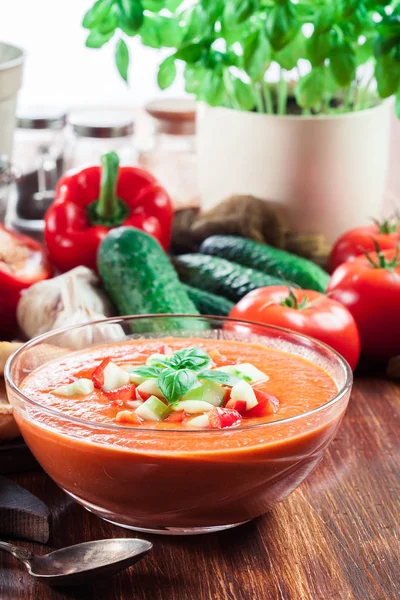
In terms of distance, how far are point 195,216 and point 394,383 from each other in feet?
3.71

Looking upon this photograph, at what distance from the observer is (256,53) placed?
238 centimetres

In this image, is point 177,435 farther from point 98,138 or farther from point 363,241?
point 98,138

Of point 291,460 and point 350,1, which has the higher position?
point 350,1

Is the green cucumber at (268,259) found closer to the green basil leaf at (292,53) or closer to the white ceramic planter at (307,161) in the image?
the white ceramic planter at (307,161)

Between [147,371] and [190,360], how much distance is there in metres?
0.08

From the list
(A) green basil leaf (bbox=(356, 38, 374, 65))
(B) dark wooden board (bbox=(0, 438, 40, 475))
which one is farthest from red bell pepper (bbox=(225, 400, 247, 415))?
(A) green basil leaf (bbox=(356, 38, 374, 65))

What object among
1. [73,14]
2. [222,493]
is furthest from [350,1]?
[73,14]

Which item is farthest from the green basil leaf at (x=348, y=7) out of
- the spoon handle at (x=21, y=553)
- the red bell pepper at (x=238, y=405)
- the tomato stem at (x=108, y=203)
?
the spoon handle at (x=21, y=553)

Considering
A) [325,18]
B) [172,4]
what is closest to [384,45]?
[325,18]

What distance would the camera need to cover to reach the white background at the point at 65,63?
4.73m

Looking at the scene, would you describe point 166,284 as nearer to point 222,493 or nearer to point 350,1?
point 350,1

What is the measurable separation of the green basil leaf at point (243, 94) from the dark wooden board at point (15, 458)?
53.1 inches

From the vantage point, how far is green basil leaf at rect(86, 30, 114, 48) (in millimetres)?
2420

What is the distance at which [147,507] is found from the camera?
1342 mm
